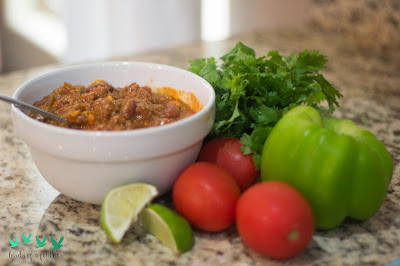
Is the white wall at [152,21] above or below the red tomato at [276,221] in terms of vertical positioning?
below

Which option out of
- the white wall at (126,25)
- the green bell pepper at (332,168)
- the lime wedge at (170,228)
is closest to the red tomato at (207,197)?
the lime wedge at (170,228)

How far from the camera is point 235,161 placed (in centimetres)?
124

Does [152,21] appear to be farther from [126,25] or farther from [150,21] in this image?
[126,25]

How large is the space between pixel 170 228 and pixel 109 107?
1.15 feet

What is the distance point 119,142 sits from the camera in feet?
3.40

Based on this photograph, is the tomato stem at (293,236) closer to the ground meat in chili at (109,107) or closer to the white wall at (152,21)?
the ground meat in chili at (109,107)

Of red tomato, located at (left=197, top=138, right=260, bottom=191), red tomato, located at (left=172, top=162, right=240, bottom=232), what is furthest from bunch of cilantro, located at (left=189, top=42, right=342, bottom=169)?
red tomato, located at (left=172, top=162, right=240, bottom=232)

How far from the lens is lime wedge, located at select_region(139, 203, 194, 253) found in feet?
3.36

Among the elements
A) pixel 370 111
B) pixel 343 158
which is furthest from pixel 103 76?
pixel 370 111

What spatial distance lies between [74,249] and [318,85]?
829mm

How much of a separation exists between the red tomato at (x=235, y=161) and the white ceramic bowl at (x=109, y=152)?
0.24ft

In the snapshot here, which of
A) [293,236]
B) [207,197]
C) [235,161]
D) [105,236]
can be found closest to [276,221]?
[293,236]

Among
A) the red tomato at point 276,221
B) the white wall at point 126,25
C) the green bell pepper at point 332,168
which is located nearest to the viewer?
the red tomato at point 276,221

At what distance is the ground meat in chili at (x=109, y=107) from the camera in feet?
3.79
